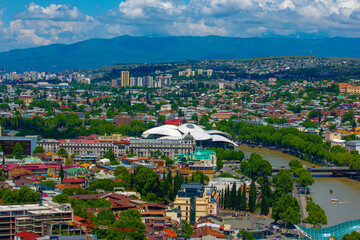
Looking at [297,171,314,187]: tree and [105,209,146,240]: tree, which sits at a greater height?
[105,209,146,240]: tree

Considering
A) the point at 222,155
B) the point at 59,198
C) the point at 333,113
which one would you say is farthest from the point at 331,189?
the point at 333,113

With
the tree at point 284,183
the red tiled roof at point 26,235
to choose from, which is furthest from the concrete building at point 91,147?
the red tiled roof at point 26,235

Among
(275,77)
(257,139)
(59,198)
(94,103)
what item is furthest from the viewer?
(275,77)

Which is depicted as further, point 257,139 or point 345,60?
point 345,60

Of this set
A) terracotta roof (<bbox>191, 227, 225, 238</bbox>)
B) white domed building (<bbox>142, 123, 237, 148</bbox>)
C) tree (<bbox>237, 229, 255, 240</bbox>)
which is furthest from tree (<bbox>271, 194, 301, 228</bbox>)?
white domed building (<bbox>142, 123, 237, 148</bbox>)

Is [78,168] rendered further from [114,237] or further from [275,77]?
[275,77]

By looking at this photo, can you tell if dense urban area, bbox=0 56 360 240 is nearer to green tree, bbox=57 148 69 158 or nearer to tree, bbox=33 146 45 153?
tree, bbox=33 146 45 153
